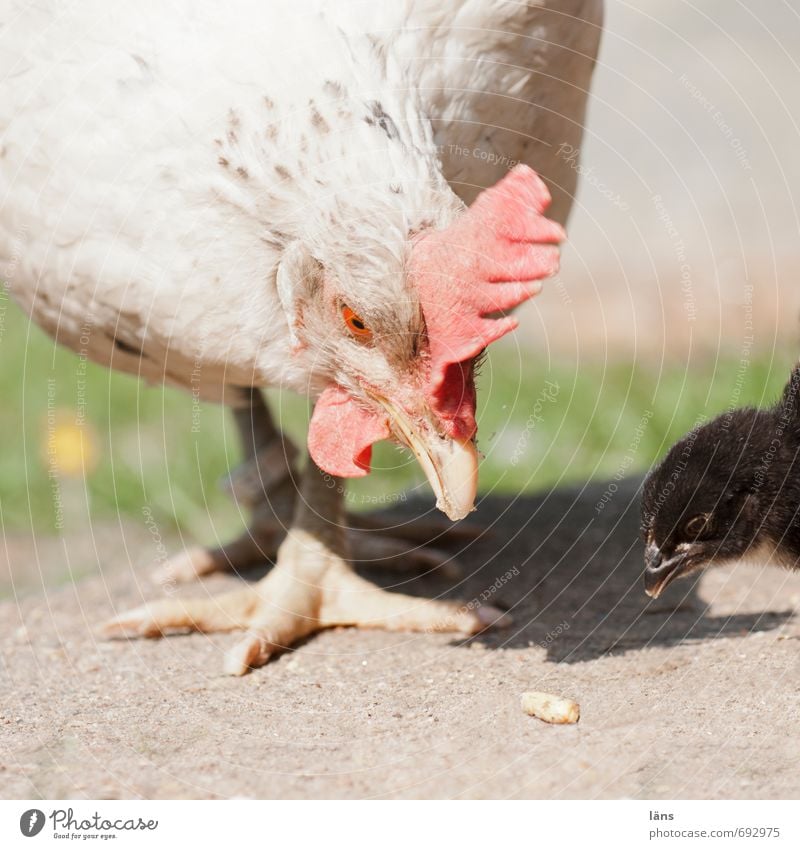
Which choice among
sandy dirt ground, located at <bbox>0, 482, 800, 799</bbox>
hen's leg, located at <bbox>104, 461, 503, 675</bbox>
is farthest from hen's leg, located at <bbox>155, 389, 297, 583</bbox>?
hen's leg, located at <bbox>104, 461, 503, 675</bbox>

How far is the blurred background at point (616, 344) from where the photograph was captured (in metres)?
4.78

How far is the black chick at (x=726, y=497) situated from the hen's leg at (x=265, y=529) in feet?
3.48

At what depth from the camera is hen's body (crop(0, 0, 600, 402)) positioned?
2393 mm

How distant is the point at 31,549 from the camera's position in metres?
4.59

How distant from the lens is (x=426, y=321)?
7.61 ft

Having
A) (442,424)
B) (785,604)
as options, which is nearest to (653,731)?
(442,424)

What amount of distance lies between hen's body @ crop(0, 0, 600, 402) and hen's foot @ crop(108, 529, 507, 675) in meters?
0.75

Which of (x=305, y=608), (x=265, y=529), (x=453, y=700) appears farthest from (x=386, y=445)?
(x=453, y=700)

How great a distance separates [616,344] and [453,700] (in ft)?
13.2

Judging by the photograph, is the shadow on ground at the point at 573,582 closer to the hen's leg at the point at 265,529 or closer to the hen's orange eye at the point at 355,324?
the hen's leg at the point at 265,529

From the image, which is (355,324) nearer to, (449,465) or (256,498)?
(449,465)

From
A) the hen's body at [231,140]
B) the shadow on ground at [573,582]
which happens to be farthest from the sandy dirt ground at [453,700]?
the hen's body at [231,140]

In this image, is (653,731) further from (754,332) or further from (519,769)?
(754,332)
